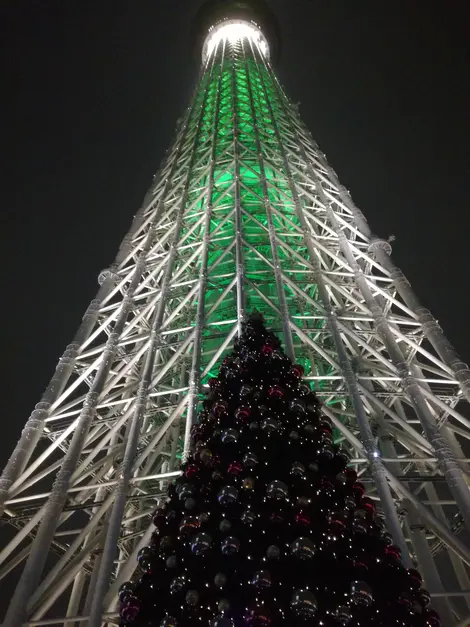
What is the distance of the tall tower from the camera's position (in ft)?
35.8

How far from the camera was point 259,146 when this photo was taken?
24.4 meters

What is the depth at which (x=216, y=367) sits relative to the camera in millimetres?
16531

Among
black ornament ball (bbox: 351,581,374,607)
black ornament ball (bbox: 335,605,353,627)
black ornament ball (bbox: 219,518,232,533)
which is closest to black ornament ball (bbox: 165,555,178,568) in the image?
black ornament ball (bbox: 219,518,232,533)

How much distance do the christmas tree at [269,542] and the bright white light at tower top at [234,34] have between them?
140 ft

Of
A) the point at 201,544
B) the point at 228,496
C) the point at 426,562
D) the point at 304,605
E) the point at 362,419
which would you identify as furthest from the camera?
the point at 426,562

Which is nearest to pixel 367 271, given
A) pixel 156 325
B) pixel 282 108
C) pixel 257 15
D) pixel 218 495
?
pixel 156 325

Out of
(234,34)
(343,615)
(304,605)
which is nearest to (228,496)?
(304,605)

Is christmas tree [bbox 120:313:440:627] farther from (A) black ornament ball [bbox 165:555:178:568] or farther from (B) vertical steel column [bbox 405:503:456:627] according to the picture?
(B) vertical steel column [bbox 405:503:456:627]

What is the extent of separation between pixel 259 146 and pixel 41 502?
18.1 metres

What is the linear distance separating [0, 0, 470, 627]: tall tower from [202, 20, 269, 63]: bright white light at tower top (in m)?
15.7

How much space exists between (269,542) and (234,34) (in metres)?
45.7

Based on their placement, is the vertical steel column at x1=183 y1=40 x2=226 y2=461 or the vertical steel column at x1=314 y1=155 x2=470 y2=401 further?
the vertical steel column at x1=314 y1=155 x2=470 y2=401

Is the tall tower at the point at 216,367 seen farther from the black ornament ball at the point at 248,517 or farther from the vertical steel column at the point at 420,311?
the black ornament ball at the point at 248,517

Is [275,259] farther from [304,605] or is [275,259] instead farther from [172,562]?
[304,605]
